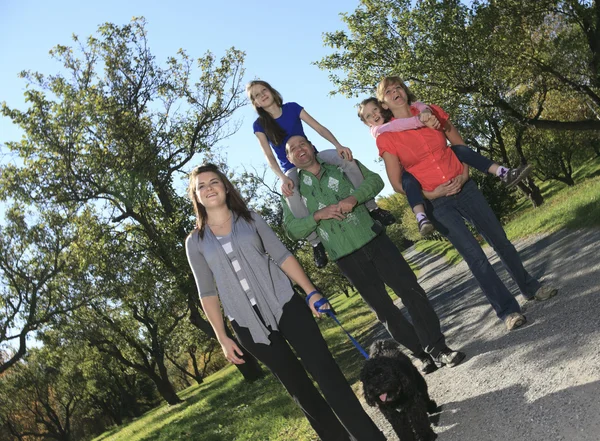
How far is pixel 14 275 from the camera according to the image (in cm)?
1819

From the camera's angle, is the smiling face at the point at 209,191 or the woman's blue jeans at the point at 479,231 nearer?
the smiling face at the point at 209,191

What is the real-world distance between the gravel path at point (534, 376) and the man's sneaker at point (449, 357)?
0.23 feet

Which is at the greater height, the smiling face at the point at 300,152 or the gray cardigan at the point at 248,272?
the smiling face at the point at 300,152

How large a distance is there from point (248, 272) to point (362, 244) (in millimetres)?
1538

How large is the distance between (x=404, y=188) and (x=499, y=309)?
1590 millimetres

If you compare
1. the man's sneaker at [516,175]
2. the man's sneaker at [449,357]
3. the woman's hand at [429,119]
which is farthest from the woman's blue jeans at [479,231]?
the woman's hand at [429,119]

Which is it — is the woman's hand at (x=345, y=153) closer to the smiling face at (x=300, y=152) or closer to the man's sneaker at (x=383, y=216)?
the smiling face at (x=300, y=152)

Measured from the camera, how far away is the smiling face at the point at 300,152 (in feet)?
17.0

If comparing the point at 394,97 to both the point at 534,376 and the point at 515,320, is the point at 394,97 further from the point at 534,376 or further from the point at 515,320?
the point at 534,376

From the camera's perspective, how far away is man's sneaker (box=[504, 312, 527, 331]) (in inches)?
212

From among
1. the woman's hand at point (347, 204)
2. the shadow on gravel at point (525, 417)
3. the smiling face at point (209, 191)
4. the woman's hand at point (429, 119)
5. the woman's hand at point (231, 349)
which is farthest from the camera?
the woman's hand at point (429, 119)

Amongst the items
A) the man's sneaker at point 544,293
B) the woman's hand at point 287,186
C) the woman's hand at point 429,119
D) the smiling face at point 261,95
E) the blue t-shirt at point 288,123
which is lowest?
the man's sneaker at point 544,293

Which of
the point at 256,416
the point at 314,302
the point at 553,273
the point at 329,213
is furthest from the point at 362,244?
the point at 256,416

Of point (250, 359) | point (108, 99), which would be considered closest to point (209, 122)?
point (108, 99)
